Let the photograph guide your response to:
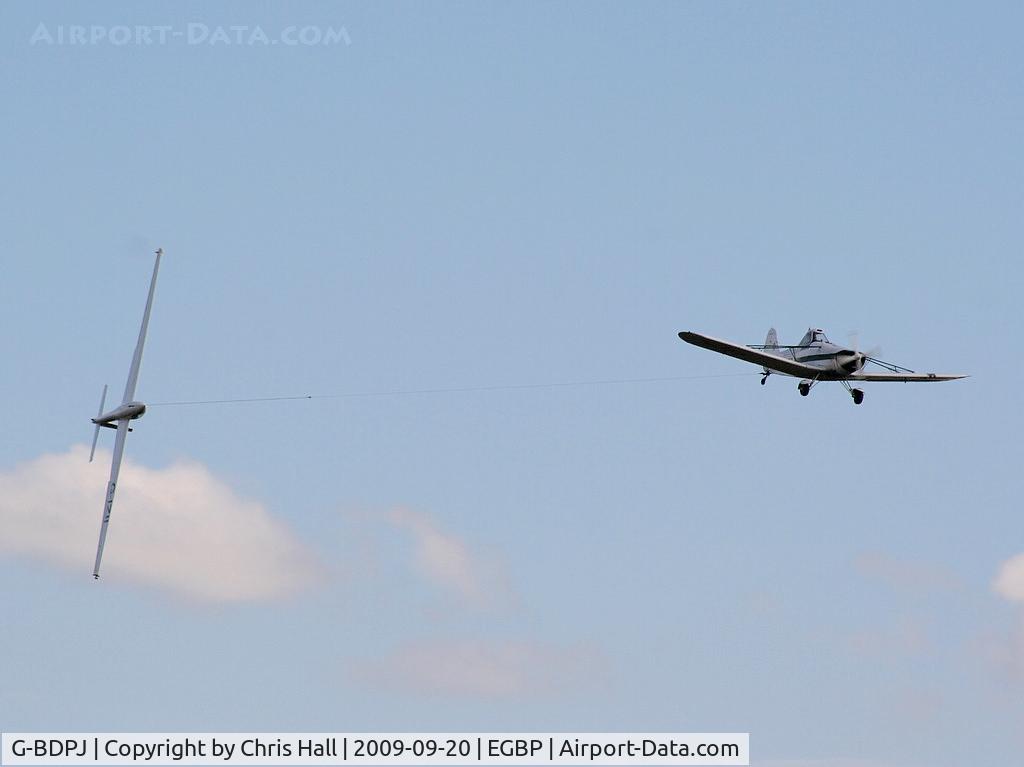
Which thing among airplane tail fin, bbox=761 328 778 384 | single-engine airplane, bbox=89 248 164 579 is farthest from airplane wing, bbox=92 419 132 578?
airplane tail fin, bbox=761 328 778 384

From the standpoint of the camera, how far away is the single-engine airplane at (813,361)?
10575 centimetres

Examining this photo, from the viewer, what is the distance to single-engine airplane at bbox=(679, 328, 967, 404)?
105750 mm

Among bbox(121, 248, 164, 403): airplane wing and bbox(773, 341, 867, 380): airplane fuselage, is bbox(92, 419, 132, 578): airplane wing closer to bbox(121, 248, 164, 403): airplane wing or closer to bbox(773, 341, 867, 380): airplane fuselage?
bbox(121, 248, 164, 403): airplane wing

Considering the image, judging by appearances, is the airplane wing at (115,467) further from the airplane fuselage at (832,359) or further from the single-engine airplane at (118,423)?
the airplane fuselage at (832,359)

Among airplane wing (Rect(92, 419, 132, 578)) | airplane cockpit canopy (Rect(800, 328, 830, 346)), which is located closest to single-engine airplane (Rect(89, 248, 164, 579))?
airplane wing (Rect(92, 419, 132, 578))

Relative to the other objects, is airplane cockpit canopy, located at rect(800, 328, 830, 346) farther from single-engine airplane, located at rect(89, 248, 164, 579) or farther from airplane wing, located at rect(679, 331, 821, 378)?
single-engine airplane, located at rect(89, 248, 164, 579)

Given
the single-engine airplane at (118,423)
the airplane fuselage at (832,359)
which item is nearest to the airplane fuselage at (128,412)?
the single-engine airplane at (118,423)

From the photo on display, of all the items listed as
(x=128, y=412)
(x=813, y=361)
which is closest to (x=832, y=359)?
(x=813, y=361)

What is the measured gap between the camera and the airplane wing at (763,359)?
105 metres

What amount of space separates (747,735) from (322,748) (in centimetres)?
1836

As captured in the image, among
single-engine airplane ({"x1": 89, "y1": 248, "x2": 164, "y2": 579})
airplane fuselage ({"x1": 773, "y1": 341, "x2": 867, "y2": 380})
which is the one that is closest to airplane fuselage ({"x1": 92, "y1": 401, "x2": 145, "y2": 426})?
single-engine airplane ({"x1": 89, "y1": 248, "x2": 164, "y2": 579})

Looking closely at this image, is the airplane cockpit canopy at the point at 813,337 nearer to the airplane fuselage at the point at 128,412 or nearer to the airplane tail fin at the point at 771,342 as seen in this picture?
the airplane tail fin at the point at 771,342

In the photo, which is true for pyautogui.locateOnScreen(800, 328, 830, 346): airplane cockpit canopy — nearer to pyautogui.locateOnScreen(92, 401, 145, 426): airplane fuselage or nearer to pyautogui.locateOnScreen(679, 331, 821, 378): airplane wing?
pyautogui.locateOnScreen(679, 331, 821, 378): airplane wing

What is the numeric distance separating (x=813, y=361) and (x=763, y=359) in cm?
260
